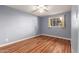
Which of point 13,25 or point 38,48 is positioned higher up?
point 13,25

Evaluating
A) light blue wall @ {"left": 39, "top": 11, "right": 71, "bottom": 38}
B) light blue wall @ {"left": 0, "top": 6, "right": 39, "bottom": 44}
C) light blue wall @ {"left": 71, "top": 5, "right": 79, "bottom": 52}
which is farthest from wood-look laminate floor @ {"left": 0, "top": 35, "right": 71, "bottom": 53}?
light blue wall @ {"left": 39, "top": 11, "right": 71, "bottom": 38}

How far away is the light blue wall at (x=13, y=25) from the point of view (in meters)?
3.02

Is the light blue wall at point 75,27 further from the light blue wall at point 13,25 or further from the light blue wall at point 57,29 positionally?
the light blue wall at point 57,29

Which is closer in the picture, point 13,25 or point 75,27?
point 75,27

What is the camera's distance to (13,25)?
11.4ft

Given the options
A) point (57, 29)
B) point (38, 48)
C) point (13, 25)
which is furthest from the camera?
point (57, 29)

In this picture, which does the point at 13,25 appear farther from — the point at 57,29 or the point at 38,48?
the point at 57,29

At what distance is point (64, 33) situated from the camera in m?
4.60

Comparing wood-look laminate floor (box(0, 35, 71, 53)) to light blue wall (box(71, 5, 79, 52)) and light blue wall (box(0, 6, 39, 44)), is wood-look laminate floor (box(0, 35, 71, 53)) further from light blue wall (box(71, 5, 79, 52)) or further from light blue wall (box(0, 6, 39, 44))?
light blue wall (box(71, 5, 79, 52))

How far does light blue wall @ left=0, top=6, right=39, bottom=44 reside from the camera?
3021mm

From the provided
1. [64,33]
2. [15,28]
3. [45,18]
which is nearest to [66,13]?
[64,33]

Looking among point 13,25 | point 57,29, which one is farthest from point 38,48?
point 57,29
